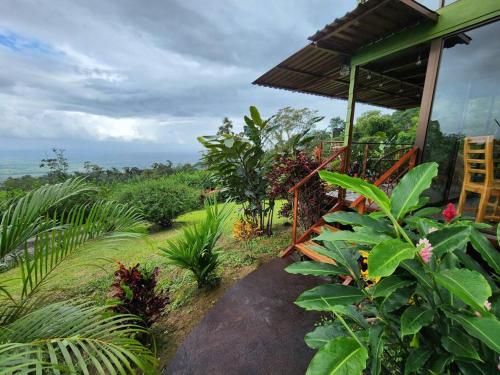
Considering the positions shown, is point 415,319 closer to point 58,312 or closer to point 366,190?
point 366,190

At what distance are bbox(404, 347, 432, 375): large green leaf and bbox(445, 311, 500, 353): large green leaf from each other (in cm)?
28

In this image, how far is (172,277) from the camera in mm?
3383

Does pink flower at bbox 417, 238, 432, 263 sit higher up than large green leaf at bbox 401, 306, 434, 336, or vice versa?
pink flower at bbox 417, 238, 432, 263

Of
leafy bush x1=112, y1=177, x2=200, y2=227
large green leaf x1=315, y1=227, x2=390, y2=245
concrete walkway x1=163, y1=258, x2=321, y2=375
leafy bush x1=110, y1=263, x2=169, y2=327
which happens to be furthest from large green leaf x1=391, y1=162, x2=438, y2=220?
leafy bush x1=112, y1=177, x2=200, y2=227

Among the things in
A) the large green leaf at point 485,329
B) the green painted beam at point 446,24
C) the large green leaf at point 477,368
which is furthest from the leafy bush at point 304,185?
the large green leaf at point 485,329

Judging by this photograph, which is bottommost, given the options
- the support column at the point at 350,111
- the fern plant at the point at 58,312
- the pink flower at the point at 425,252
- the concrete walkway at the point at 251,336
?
the concrete walkway at the point at 251,336

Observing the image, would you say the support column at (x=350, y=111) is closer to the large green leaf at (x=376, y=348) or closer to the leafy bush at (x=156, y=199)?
the large green leaf at (x=376, y=348)

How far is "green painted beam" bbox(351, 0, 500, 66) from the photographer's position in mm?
2424

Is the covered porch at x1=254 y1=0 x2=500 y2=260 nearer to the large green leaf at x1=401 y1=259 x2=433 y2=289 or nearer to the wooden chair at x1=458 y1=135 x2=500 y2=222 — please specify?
the wooden chair at x1=458 y1=135 x2=500 y2=222

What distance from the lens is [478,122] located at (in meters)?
3.04

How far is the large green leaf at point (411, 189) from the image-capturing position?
2.74 ft

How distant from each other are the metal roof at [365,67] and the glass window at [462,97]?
60cm

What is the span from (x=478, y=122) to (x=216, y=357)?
436 cm

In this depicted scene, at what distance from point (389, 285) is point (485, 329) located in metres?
0.25
